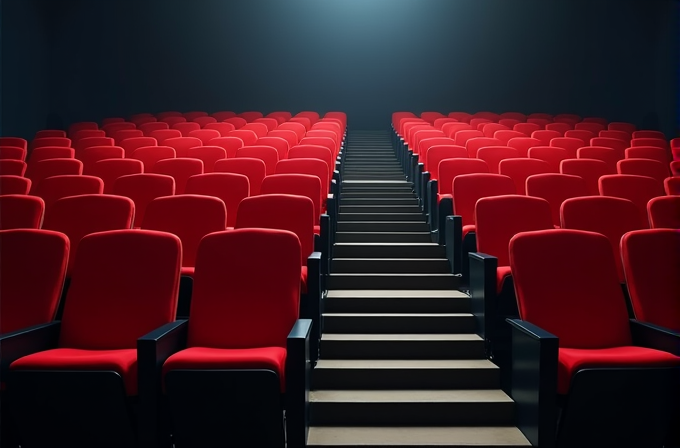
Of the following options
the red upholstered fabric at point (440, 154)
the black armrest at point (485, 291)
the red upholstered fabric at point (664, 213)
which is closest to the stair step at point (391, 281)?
the black armrest at point (485, 291)

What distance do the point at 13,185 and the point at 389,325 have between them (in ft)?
5.16

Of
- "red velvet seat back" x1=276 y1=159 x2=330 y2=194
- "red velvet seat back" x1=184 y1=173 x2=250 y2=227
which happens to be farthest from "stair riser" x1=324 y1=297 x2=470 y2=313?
"red velvet seat back" x1=276 y1=159 x2=330 y2=194

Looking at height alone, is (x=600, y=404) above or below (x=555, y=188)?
below

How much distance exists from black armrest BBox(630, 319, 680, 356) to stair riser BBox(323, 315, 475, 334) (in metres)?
0.51

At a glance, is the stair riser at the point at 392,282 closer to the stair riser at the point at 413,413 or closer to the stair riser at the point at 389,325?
the stair riser at the point at 389,325

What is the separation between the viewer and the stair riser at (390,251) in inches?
102

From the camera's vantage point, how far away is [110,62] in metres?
7.20

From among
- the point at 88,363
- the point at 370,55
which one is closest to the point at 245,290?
the point at 88,363

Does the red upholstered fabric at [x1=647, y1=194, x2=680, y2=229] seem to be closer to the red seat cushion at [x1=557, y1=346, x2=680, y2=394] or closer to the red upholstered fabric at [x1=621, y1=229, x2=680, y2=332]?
the red upholstered fabric at [x1=621, y1=229, x2=680, y2=332]

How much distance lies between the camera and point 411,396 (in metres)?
1.76

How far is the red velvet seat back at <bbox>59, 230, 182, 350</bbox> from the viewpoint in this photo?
1.64m

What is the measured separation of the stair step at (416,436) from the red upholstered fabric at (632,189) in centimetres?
127

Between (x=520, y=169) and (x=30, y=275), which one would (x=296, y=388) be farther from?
(x=520, y=169)

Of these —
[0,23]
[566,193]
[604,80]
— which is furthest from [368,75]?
[566,193]
